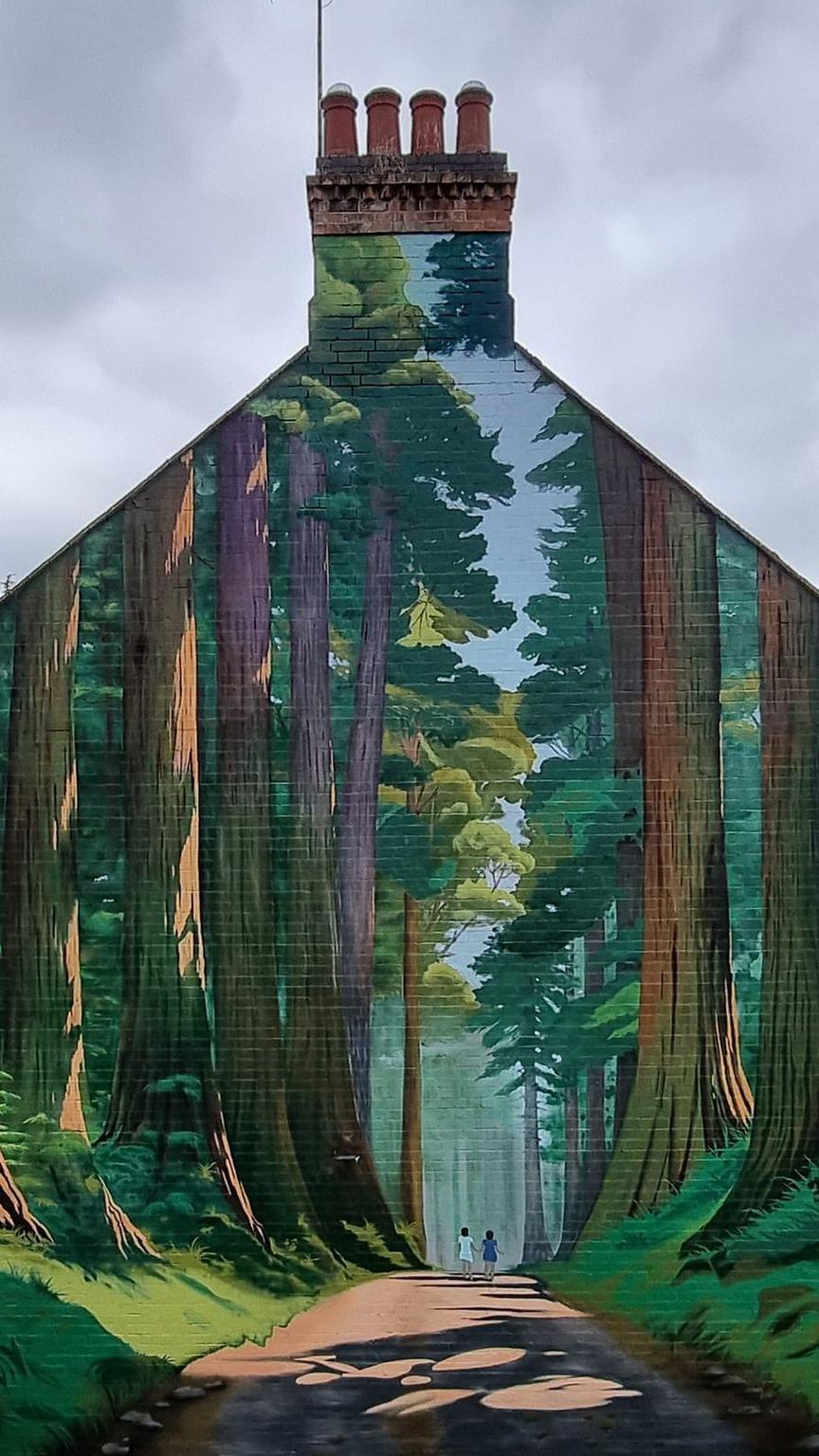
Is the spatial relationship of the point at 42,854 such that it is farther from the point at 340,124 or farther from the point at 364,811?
the point at 340,124

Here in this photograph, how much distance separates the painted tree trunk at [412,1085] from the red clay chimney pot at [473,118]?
741 cm

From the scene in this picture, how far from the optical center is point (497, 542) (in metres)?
11.7

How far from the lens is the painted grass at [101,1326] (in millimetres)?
10805

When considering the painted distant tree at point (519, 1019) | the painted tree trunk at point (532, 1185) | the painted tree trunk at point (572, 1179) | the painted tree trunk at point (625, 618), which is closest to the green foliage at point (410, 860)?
the painted distant tree at point (519, 1019)

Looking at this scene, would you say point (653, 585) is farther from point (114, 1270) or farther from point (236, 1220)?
point (114, 1270)

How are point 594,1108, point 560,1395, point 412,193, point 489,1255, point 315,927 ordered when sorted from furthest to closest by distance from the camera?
point 412,193, point 315,927, point 594,1108, point 489,1255, point 560,1395

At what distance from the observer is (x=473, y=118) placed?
12258mm

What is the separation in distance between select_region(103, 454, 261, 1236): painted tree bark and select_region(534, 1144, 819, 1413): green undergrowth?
10.5 feet

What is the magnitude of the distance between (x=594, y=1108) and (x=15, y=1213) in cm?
526

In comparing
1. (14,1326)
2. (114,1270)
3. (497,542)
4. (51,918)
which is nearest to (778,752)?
(497,542)

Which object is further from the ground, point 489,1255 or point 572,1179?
point 572,1179

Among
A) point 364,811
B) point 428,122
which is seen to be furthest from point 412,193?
point 364,811

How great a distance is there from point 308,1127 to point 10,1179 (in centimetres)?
269

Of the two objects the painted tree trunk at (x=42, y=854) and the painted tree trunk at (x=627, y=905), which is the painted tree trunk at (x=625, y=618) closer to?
the painted tree trunk at (x=627, y=905)
